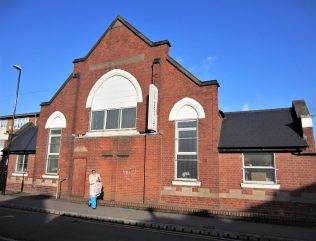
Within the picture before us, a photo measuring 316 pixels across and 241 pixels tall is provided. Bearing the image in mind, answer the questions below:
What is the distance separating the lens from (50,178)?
17.5m

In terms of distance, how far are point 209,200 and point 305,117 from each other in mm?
5581

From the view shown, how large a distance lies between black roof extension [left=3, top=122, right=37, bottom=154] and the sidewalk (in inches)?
258

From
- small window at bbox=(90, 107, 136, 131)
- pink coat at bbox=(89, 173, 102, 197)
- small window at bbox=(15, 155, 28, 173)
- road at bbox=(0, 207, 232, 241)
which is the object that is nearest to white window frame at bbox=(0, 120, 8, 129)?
small window at bbox=(15, 155, 28, 173)

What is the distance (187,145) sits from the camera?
14.0 meters

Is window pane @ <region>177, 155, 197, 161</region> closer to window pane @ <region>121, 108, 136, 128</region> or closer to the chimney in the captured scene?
window pane @ <region>121, 108, 136, 128</region>

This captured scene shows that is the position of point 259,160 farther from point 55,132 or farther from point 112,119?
point 55,132

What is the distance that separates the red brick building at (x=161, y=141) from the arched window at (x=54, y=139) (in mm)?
69

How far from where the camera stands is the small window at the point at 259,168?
12308 mm

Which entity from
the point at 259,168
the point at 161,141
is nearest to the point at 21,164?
the point at 161,141

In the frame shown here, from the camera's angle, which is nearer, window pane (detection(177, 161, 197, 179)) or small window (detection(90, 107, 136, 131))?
window pane (detection(177, 161, 197, 179))

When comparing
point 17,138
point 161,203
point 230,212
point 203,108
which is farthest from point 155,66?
point 17,138

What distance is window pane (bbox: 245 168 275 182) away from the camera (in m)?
12.3

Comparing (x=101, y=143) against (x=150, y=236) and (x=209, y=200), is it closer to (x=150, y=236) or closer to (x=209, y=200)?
(x=209, y=200)

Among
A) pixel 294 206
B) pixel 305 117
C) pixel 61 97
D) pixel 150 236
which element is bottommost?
pixel 150 236
